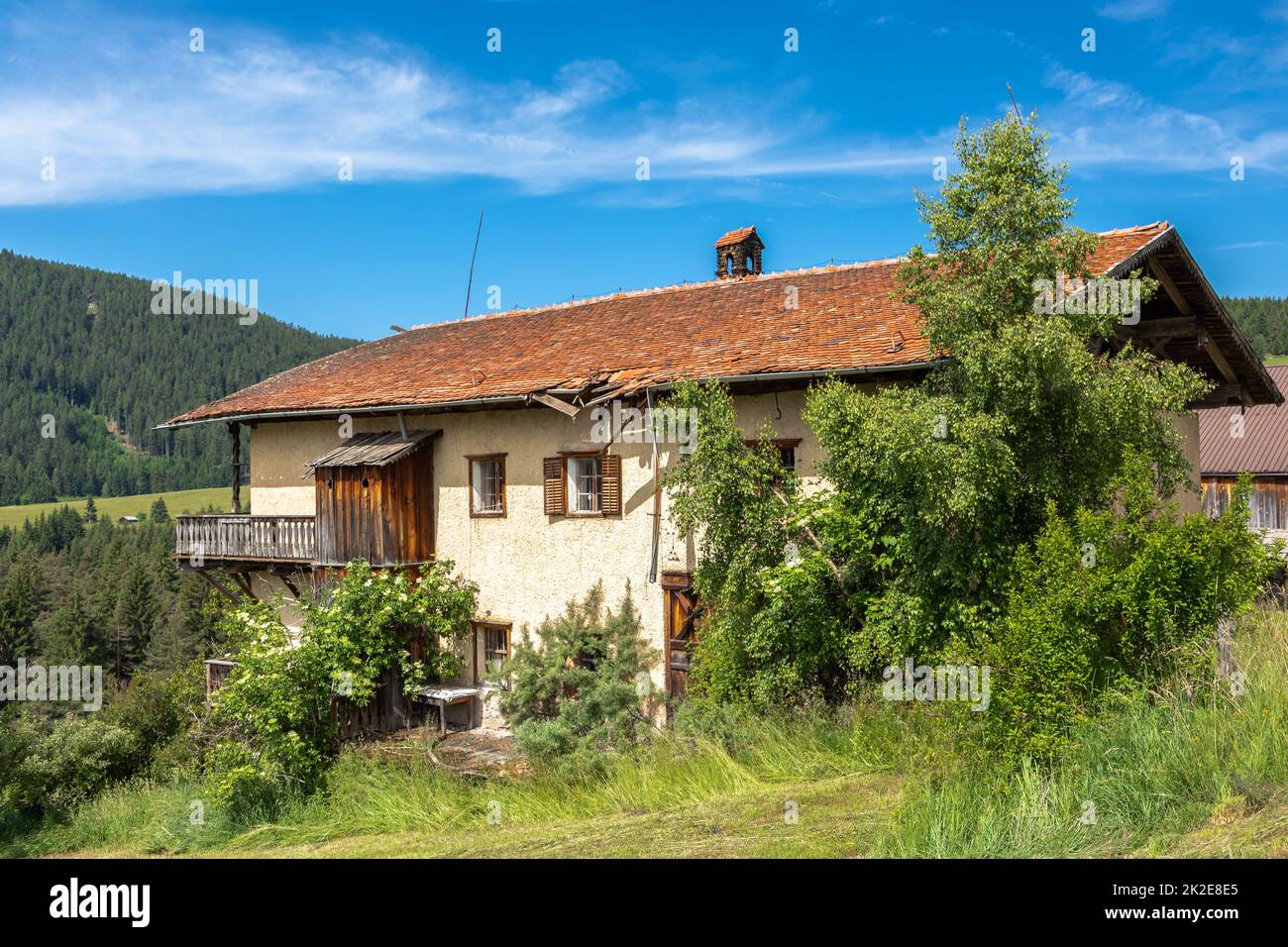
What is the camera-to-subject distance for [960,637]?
30.8 feet

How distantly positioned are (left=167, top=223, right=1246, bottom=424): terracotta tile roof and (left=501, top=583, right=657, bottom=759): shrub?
3.60 meters

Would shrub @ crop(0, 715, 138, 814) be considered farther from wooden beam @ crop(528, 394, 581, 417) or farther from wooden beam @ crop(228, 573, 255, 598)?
wooden beam @ crop(528, 394, 581, 417)

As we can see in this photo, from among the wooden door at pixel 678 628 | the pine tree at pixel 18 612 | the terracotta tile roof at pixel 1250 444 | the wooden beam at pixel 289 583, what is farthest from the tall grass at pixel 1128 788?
the pine tree at pixel 18 612

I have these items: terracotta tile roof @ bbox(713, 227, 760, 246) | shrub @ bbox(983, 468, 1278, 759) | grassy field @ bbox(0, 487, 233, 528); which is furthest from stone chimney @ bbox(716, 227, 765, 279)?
grassy field @ bbox(0, 487, 233, 528)

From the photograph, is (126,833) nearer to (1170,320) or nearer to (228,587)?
(228,587)

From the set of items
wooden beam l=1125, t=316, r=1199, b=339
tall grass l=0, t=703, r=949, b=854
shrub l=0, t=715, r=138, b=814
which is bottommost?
shrub l=0, t=715, r=138, b=814

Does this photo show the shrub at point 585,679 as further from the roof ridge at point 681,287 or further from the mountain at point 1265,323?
the mountain at point 1265,323

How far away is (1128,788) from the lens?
6.59 m

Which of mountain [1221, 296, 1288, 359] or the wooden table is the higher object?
mountain [1221, 296, 1288, 359]

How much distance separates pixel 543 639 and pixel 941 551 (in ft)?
24.9

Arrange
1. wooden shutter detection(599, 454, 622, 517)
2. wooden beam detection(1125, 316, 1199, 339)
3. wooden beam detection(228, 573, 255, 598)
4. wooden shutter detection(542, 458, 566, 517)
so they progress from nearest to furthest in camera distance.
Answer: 1. wooden shutter detection(599, 454, 622, 517)
2. wooden beam detection(1125, 316, 1199, 339)
3. wooden shutter detection(542, 458, 566, 517)
4. wooden beam detection(228, 573, 255, 598)

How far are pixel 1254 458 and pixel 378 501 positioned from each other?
→ 92.7ft

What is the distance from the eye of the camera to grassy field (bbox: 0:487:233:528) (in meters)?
142

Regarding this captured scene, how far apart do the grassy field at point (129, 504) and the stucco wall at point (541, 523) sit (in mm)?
125572
